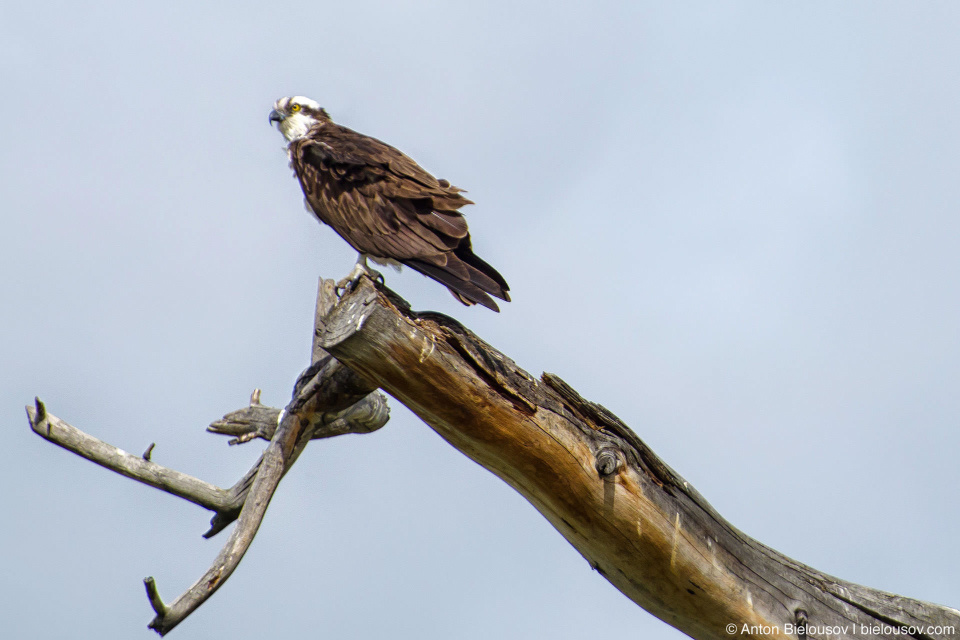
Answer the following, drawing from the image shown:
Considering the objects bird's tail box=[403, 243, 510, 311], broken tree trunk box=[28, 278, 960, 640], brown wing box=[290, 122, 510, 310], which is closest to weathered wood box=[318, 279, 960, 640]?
broken tree trunk box=[28, 278, 960, 640]

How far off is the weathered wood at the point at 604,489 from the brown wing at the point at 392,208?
772mm

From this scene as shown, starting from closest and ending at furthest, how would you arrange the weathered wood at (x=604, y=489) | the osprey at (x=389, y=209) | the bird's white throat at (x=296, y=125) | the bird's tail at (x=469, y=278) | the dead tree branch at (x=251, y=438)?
the weathered wood at (x=604, y=489) < the dead tree branch at (x=251, y=438) < the bird's tail at (x=469, y=278) < the osprey at (x=389, y=209) < the bird's white throat at (x=296, y=125)

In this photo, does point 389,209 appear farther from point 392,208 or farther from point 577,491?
point 577,491

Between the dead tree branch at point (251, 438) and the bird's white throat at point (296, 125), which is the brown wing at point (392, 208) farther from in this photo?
the bird's white throat at point (296, 125)

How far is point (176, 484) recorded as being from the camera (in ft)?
14.6

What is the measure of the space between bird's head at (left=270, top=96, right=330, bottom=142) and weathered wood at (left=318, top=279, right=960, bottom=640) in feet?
11.0

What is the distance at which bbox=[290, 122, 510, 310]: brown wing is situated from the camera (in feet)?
16.5

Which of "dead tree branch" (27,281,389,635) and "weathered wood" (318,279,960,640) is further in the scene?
"dead tree branch" (27,281,389,635)

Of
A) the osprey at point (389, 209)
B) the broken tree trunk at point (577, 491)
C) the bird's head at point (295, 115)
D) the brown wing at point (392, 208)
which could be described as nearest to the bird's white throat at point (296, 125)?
the bird's head at point (295, 115)

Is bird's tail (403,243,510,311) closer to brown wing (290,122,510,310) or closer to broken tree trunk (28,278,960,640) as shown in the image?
brown wing (290,122,510,310)

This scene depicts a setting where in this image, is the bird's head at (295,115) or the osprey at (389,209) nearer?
the osprey at (389,209)

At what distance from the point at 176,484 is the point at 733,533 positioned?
2806mm

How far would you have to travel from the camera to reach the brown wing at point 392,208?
502 cm

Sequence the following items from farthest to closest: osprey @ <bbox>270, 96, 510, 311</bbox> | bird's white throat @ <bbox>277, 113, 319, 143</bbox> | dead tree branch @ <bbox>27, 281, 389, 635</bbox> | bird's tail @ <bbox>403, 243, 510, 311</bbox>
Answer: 1. bird's white throat @ <bbox>277, 113, 319, 143</bbox>
2. osprey @ <bbox>270, 96, 510, 311</bbox>
3. bird's tail @ <bbox>403, 243, 510, 311</bbox>
4. dead tree branch @ <bbox>27, 281, 389, 635</bbox>
